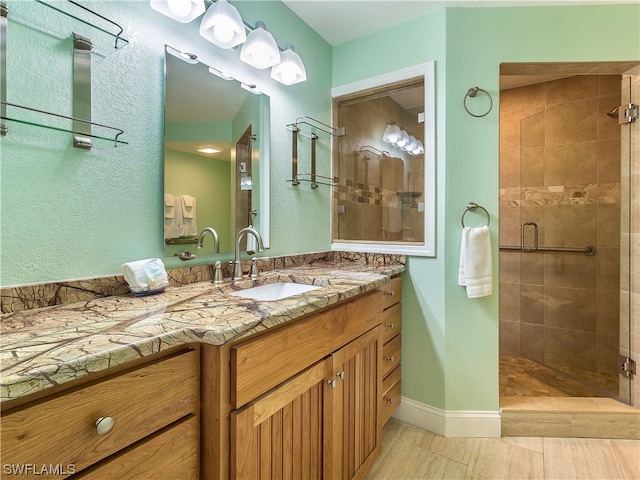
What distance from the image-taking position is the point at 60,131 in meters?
0.99

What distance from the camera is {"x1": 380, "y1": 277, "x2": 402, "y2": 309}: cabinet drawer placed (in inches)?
67.9

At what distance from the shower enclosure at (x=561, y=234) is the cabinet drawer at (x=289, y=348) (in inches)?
61.5

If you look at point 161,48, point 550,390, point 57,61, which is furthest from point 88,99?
point 550,390

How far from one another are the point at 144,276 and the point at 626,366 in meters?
2.53

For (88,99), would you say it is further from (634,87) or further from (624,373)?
(624,373)

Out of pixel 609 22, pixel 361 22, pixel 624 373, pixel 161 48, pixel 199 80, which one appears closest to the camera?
pixel 161 48

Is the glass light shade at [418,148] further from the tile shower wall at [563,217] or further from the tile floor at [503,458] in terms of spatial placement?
the tile floor at [503,458]

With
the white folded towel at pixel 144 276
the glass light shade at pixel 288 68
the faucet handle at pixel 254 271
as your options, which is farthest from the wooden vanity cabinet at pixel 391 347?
the glass light shade at pixel 288 68

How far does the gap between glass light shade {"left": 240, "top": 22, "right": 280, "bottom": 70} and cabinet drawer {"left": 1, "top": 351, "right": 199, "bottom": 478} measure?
1370mm

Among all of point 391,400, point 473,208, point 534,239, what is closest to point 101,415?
point 391,400

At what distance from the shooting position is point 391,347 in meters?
1.82

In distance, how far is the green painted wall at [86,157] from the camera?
909mm

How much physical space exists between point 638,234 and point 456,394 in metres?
1.34

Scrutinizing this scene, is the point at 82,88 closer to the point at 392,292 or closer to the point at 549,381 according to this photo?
the point at 392,292
